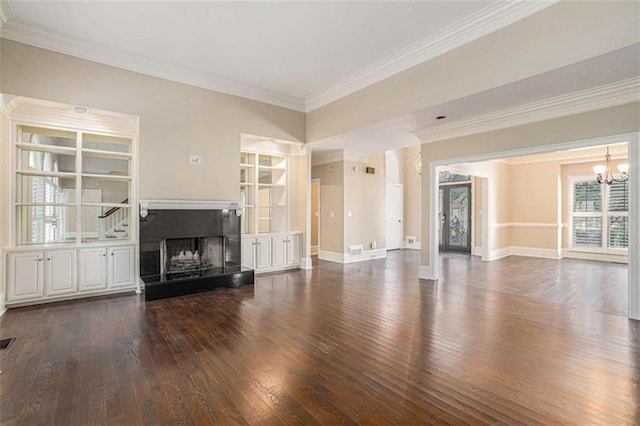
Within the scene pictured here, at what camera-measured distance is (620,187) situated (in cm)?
791

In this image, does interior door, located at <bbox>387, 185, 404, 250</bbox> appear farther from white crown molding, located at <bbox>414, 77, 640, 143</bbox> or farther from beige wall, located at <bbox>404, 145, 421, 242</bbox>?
white crown molding, located at <bbox>414, 77, 640, 143</bbox>

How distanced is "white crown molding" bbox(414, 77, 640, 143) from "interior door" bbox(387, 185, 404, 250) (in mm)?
5095

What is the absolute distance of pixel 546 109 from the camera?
440 centimetres

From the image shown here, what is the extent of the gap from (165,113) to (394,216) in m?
8.07

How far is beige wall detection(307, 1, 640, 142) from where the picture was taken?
291cm

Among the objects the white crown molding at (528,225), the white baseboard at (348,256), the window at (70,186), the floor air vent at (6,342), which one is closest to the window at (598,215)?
the white crown molding at (528,225)

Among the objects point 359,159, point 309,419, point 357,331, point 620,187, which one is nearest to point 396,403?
point 309,419

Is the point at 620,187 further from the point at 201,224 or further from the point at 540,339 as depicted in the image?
the point at 201,224

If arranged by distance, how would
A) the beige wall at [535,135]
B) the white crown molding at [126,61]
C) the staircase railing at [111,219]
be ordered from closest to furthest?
the beige wall at [535,135] → the white crown molding at [126,61] → the staircase railing at [111,219]

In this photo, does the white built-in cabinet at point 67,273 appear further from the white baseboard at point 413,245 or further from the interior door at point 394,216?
the white baseboard at point 413,245

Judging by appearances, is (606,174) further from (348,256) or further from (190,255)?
(190,255)

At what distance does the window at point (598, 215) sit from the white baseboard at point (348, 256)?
17.9ft

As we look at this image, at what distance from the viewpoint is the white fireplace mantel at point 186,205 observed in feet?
16.2

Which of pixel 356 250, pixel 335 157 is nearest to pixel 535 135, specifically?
pixel 335 157
